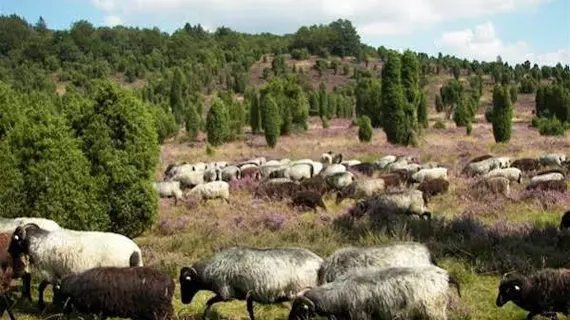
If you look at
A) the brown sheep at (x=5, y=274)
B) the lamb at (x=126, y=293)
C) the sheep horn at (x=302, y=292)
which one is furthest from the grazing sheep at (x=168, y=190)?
the sheep horn at (x=302, y=292)

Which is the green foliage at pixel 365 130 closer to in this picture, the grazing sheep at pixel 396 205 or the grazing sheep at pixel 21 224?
the grazing sheep at pixel 396 205

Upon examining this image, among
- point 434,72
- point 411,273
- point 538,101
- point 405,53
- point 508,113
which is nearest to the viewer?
point 411,273

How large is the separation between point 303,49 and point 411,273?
156 m

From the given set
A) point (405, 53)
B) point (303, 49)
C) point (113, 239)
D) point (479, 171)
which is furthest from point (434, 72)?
point (113, 239)

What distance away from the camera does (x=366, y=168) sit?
91.8 ft

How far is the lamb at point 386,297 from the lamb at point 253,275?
37.5 inches

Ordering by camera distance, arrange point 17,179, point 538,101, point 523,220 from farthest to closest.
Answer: point 538,101, point 523,220, point 17,179

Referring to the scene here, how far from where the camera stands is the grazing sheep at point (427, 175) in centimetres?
2352

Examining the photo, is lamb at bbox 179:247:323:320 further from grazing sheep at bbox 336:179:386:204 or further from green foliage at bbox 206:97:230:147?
green foliage at bbox 206:97:230:147

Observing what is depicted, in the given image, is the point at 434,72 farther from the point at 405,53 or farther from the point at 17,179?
the point at 17,179

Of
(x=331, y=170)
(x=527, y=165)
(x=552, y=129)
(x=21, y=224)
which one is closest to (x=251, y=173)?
(x=331, y=170)

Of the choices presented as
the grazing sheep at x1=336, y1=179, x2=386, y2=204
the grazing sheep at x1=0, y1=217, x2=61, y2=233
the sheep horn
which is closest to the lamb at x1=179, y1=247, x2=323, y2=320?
the sheep horn

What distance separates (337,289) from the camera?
27.3 ft

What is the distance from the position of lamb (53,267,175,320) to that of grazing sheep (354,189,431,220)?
9236mm
